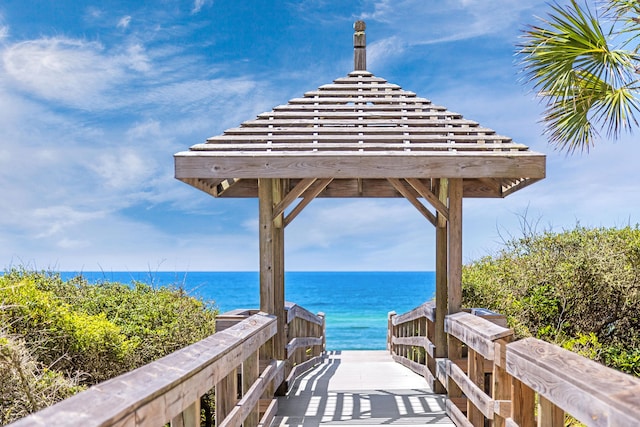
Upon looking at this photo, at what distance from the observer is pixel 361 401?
585 cm

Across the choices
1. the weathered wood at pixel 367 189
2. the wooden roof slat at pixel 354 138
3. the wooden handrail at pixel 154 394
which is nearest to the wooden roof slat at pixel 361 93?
the wooden roof slat at pixel 354 138

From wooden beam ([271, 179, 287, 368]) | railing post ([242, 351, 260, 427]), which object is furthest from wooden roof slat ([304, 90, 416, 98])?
railing post ([242, 351, 260, 427])

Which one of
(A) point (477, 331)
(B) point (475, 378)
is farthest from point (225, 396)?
(B) point (475, 378)

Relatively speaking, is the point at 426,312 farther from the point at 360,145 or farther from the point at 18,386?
the point at 18,386

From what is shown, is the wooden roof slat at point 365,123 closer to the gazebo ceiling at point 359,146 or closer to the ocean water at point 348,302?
the gazebo ceiling at point 359,146

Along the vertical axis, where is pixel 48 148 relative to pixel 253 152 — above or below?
above

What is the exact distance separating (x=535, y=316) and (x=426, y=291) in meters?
51.7

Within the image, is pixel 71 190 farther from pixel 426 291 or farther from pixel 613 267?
pixel 426 291

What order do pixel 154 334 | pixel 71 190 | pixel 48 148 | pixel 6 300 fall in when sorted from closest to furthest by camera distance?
pixel 6 300, pixel 154 334, pixel 48 148, pixel 71 190

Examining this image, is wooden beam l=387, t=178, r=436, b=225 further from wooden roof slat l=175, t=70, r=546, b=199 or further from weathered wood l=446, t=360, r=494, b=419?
weathered wood l=446, t=360, r=494, b=419

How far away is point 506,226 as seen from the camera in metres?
11.1

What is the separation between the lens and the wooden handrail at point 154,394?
1585 mm

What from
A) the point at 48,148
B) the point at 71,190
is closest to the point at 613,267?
the point at 48,148

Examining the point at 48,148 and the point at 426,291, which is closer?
the point at 48,148
